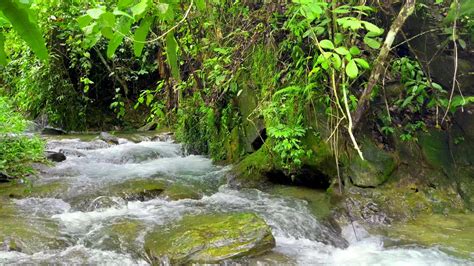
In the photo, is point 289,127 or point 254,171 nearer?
point 289,127

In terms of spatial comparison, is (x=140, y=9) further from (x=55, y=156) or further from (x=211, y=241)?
(x=55, y=156)

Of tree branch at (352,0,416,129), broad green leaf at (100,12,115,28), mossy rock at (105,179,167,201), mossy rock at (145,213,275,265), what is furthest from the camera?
mossy rock at (105,179,167,201)

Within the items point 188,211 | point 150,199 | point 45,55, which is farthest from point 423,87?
point 45,55

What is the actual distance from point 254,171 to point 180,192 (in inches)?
40.6

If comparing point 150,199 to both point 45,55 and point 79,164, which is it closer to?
point 79,164

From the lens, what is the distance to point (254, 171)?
19.2 feet

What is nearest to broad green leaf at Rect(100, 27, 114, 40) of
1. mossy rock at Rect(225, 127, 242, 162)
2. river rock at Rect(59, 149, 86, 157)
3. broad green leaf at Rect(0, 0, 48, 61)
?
broad green leaf at Rect(0, 0, 48, 61)

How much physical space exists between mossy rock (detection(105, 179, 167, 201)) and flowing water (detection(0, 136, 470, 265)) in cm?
11

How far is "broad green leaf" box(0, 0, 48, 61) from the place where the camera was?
757mm

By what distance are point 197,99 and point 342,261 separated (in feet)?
14.6

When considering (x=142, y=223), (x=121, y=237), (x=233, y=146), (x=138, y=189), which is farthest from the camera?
(x=233, y=146)

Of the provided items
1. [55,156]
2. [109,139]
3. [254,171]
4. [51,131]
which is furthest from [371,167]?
[51,131]

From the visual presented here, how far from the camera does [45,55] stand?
2.68ft

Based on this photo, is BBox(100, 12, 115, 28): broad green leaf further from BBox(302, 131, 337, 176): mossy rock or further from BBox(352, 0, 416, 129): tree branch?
BBox(302, 131, 337, 176): mossy rock
